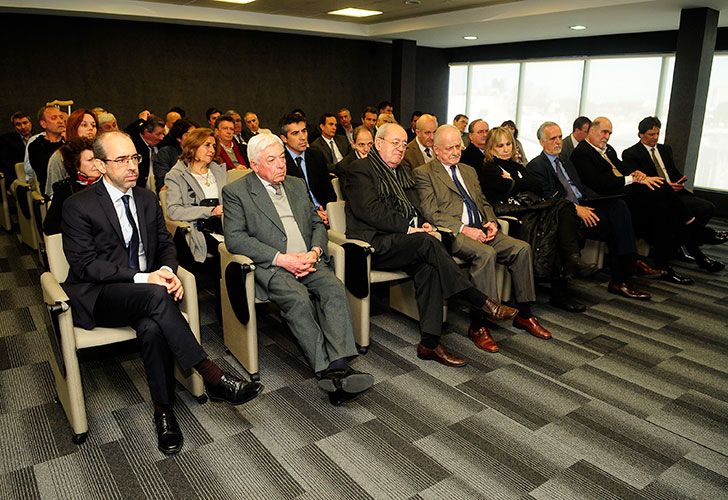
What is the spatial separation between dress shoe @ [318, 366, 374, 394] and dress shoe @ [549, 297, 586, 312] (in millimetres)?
2218

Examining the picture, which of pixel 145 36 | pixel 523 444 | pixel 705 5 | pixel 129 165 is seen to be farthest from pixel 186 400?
pixel 145 36

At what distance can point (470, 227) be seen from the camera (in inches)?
160

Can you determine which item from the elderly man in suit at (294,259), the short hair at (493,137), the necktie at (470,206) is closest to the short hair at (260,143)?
the elderly man in suit at (294,259)

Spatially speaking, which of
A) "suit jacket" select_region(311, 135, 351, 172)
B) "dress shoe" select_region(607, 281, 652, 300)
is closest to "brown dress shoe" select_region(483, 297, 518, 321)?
"dress shoe" select_region(607, 281, 652, 300)

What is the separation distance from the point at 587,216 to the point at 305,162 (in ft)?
8.00

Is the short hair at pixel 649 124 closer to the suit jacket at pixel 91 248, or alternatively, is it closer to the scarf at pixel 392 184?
the scarf at pixel 392 184

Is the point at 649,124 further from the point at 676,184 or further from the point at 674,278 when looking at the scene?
the point at 674,278

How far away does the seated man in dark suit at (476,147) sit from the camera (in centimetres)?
514

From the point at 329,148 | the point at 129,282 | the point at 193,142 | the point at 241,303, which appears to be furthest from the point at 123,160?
the point at 329,148

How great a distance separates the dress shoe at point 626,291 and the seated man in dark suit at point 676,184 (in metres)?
1.21

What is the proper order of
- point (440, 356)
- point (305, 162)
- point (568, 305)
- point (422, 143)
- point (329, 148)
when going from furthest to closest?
point (329, 148) < point (422, 143) < point (305, 162) < point (568, 305) < point (440, 356)

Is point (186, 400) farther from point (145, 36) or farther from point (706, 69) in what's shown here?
point (145, 36)

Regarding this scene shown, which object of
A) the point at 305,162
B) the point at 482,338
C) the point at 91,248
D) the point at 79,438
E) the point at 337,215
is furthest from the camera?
the point at 305,162

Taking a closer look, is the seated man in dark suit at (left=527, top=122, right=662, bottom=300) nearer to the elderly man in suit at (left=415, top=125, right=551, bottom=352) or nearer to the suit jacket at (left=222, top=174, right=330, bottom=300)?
the elderly man in suit at (left=415, top=125, right=551, bottom=352)
